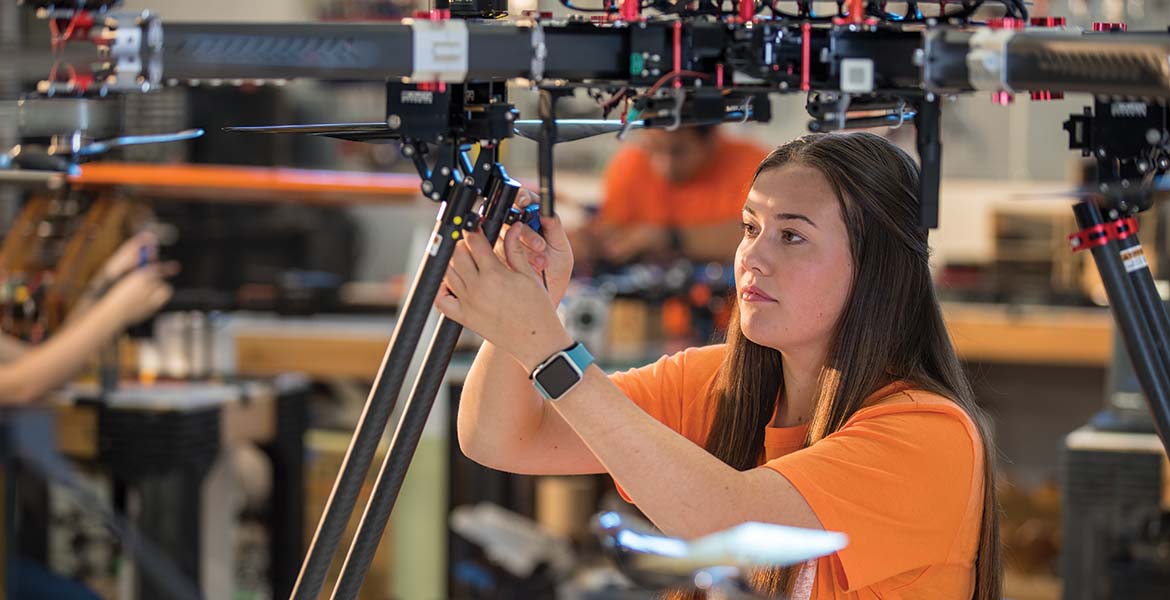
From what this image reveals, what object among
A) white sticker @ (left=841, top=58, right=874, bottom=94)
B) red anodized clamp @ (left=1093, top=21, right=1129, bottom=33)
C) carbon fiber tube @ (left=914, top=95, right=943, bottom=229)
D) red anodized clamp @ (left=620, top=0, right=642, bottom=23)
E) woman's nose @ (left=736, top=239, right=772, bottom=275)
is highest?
red anodized clamp @ (left=620, top=0, right=642, bottom=23)

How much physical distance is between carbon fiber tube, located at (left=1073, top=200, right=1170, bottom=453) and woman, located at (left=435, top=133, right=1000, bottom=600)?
0.19 m

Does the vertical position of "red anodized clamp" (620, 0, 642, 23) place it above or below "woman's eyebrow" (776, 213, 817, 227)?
above

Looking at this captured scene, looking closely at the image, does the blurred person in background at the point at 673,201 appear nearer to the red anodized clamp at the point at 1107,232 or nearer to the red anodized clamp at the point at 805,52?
the red anodized clamp at the point at 1107,232

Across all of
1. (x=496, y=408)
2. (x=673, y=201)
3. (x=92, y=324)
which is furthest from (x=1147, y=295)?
(x=673, y=201)

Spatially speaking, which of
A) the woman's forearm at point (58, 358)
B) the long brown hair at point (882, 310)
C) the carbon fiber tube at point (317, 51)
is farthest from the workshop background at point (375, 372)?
the carbon fiber tube at point (317, 51)

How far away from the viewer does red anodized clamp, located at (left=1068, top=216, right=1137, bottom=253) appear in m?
1.56

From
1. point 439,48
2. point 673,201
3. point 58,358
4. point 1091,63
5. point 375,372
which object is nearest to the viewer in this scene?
point 1091,63

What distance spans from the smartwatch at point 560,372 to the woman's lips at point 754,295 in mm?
280

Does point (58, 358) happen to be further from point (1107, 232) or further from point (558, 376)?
point (1107, 232)

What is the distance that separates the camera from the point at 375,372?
3.89 m

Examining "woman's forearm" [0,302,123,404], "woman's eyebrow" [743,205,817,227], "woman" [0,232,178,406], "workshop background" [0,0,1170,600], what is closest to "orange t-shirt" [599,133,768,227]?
"workshop background" [0,0,1170,600]

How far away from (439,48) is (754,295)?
498mm

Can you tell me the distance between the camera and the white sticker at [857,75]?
141cm

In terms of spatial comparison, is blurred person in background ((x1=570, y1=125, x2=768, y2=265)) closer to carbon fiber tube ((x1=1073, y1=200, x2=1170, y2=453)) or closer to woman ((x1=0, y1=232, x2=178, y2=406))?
woman ((x1=0, y1=232, x2=178, y2=406))
